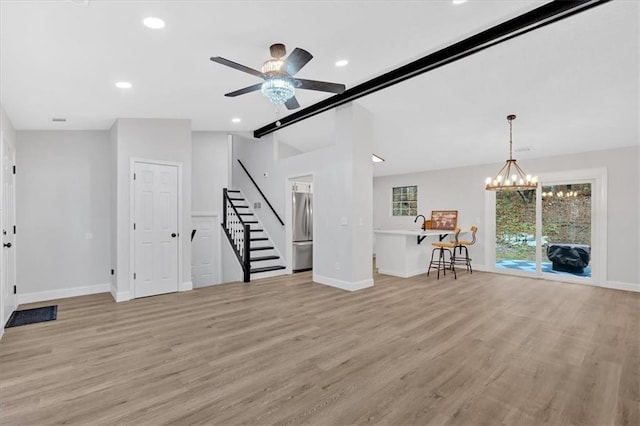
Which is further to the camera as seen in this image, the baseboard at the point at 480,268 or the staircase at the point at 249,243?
the baseboard at the point at 480,268

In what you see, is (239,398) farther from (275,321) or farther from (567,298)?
(567,298)

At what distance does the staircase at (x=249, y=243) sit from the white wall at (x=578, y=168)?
13.0ft

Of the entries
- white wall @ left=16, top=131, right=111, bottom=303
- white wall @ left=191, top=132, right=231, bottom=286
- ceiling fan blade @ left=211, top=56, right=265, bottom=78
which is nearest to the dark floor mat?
white wall @ left=16, top=131, right=111, bottom=303

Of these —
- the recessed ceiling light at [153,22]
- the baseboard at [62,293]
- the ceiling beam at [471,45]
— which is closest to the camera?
the recessed ceiling light at [153,22]

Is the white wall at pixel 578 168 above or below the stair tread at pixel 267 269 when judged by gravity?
above

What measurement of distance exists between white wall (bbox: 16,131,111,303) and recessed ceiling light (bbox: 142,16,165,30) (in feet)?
11.8

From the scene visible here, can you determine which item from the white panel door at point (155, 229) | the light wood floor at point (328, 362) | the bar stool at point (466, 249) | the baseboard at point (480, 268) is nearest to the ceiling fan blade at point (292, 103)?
the light wood floor at point (328, 362)

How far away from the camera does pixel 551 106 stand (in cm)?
460

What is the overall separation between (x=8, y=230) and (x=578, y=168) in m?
9.15

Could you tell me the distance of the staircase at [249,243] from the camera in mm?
6422

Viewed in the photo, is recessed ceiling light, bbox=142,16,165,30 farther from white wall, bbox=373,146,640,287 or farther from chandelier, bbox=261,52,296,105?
white wall, bbox=373,146,640,287

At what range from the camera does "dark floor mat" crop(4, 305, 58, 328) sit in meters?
3.97

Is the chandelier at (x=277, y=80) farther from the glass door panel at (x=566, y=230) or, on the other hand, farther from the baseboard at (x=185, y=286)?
the glass door panel at (x=566, y=230)

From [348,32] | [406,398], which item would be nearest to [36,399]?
[406,398]
